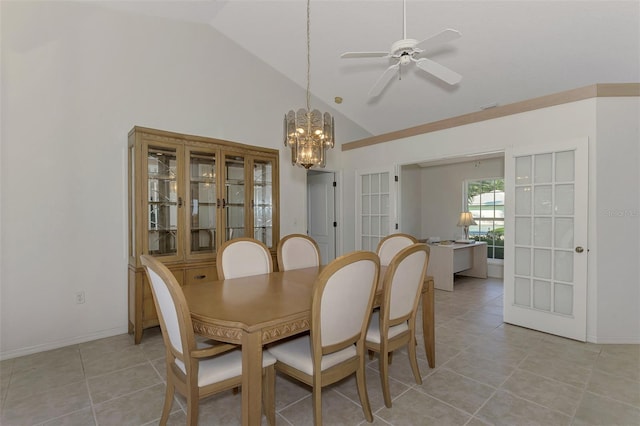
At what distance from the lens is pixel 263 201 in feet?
13.0

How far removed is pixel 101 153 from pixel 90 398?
221 centimetres

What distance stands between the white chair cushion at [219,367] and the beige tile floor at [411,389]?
0.44 m

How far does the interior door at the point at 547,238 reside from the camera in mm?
2996

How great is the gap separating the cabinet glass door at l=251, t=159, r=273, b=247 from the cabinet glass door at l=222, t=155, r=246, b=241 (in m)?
0.19

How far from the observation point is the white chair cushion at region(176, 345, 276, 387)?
1548 mm

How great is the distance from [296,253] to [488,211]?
480 cm

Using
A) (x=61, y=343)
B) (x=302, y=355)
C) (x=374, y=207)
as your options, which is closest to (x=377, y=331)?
(x=302, y=355)

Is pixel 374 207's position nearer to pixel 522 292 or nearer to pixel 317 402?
pixel 522 292

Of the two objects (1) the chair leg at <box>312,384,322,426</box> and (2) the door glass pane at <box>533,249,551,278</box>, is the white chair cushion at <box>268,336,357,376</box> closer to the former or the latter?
(1) the chair leg at <box>312,384,322,426</box>

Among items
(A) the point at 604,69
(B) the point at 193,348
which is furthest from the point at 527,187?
(B) the point at 193,348

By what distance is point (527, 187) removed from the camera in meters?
3.37

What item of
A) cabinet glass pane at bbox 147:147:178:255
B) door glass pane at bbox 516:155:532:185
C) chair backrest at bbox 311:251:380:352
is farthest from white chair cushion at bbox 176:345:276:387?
door glass pane at bbox 516:155:532:185

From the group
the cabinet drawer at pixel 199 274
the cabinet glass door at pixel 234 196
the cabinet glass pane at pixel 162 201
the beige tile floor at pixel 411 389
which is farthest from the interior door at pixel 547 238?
the cabinet glass pane at pixel 162 201

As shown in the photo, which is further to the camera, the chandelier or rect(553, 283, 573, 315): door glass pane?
rect(553, 283, 573, 315): door glass pane
